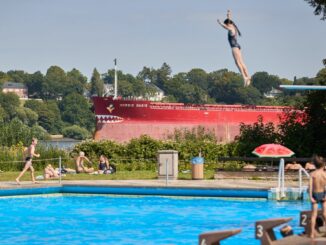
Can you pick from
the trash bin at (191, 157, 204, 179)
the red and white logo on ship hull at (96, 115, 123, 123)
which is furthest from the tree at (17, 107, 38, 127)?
the trash bin at (191, 157, 204, 179)

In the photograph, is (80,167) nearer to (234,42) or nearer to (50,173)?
(50,173)

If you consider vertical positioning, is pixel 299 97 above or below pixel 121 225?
above

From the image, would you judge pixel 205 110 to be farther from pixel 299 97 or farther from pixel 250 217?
pixel 250 217

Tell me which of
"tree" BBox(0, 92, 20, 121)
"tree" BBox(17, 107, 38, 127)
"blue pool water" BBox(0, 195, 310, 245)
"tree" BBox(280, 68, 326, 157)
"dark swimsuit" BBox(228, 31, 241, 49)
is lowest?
"blue pool water" BBox(0, 195, 310, 245)

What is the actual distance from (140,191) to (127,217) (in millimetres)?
3930

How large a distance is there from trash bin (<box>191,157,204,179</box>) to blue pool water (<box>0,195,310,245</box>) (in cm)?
321

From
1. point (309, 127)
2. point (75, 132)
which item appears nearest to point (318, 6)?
point (309, 127)

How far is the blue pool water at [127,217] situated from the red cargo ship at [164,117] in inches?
1838

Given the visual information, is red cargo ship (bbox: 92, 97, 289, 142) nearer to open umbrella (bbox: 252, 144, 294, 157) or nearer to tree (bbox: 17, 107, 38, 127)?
open umbrella (bbox: 252, 144, 294, 157)

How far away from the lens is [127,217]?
23141 millimetres

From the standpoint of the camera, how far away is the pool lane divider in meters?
26.0

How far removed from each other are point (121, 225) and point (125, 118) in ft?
177

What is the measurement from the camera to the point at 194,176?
98.7ft

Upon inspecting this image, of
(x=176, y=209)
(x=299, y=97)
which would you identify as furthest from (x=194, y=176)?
(x=299, y=97)
